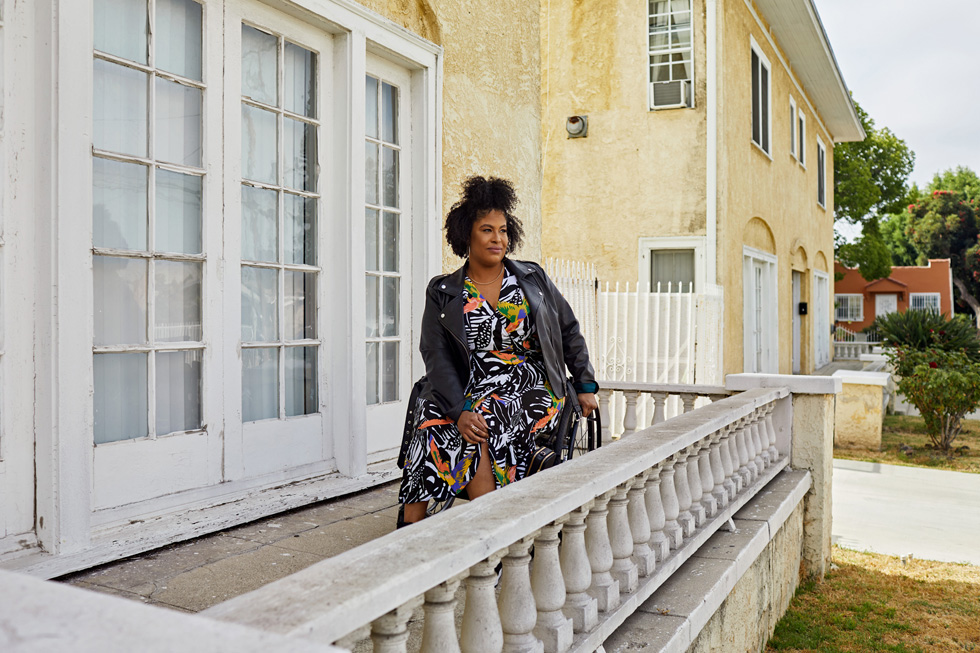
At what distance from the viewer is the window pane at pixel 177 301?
135 inches

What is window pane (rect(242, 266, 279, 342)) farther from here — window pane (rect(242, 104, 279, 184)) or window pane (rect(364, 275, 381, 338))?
window pane (rect(364, 275, 381, 338))

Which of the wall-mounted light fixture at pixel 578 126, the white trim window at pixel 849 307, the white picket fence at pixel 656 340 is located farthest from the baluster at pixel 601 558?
the white trim window at pixel 849 307

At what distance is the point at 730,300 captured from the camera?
1095cm

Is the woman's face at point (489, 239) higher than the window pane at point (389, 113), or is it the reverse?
the window pane at point (389, 113)

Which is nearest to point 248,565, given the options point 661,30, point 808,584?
point 808,584

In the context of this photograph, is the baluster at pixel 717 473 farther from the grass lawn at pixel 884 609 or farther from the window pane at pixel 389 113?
the window pane at pixel 389 113

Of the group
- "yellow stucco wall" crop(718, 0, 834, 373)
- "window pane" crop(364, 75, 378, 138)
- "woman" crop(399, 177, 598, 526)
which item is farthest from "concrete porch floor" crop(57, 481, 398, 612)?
"yellow stucco wall" crop(718, 0, 834, 373)

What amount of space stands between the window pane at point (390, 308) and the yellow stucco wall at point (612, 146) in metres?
6.70

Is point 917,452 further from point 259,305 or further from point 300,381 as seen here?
point 259,305

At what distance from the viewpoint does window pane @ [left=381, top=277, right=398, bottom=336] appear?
4.88 metres

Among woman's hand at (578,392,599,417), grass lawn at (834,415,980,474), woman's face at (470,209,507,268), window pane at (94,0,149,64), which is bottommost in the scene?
grass lawn at (834,415,980,474)

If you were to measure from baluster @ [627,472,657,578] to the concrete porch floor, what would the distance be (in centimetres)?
117

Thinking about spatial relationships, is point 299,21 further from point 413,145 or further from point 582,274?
point 582,274

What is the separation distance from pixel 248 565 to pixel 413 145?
2901 mm
